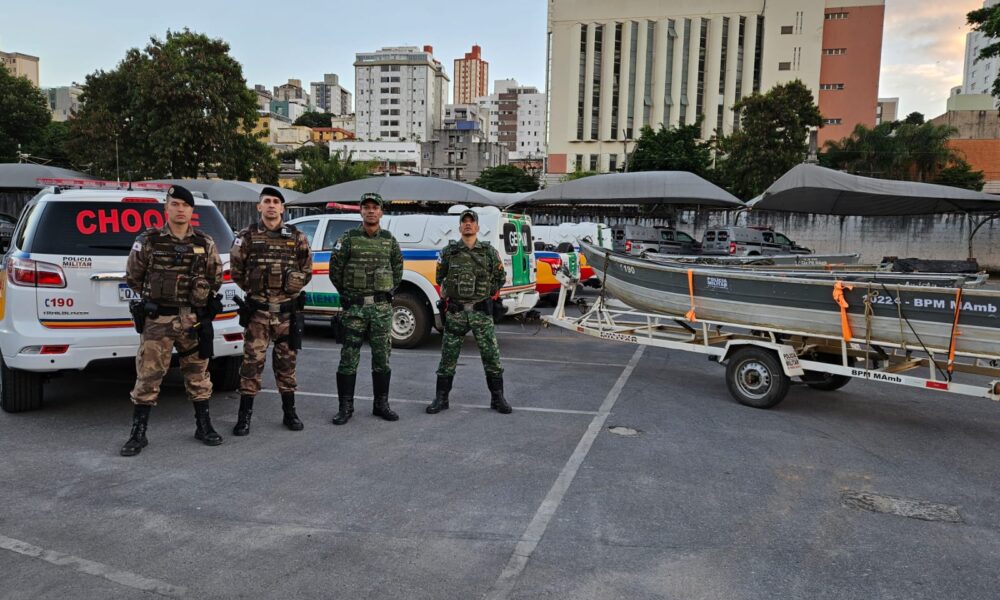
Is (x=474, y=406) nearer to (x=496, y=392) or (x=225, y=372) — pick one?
(x=496, y=392)

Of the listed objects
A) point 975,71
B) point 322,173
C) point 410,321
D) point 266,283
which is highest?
point 975,71

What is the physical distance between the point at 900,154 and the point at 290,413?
5193cm

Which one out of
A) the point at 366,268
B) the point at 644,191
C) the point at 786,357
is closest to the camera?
Result: the point at 366,268

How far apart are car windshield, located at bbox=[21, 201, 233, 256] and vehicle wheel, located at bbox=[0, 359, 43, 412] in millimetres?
1087

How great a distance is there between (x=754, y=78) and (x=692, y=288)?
83654 millimetres

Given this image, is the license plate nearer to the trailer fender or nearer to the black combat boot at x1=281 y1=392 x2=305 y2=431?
the black combat boot at x1=281 y1=392 x2=305 y2=431

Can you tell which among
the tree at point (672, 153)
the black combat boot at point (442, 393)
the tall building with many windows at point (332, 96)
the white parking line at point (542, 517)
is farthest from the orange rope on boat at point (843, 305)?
the tall building with many windows at point (332, 96)

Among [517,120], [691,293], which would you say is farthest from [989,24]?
[517,120]

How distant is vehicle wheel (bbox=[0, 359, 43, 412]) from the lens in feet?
18.4

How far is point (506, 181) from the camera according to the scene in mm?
62281

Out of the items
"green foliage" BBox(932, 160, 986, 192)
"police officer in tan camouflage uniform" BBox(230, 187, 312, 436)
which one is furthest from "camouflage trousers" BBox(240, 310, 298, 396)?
"green foliage" BBox(932, 160, 986, 192)

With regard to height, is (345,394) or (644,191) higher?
(644,191)

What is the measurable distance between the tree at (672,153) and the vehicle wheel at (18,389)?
39.6 meters

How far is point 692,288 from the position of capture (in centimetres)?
718
